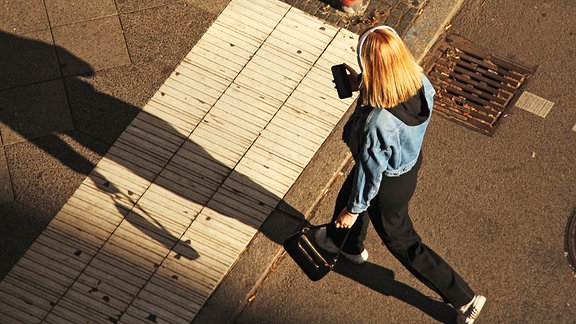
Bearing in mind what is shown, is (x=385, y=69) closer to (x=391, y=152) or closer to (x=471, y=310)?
(x=391, y=152)

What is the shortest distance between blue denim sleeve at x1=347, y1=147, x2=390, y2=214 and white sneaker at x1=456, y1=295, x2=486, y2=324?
50.1 inches

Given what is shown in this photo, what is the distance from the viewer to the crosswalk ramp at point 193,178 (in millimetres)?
5688

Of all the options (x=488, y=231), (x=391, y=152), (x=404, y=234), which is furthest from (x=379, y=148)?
(x=488, y=231)

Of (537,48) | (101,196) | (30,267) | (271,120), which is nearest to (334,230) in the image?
(271,120)

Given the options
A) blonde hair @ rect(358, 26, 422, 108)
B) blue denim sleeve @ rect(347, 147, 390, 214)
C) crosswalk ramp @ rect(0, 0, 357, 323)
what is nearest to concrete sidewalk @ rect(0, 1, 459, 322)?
crosswalk ramp @ rect(0, 0, 357, 323)

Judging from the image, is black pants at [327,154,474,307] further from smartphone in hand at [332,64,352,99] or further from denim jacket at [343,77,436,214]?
smartphone in hand at [332,64,352,99]

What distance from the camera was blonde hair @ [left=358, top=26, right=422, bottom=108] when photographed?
4.13 meters

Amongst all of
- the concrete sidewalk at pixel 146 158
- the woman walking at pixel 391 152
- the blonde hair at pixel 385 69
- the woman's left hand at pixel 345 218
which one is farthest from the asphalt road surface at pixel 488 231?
the blonde hair at pixel 385 69

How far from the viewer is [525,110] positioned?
6559 mm

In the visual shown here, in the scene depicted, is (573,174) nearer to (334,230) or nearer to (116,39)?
(334,230)

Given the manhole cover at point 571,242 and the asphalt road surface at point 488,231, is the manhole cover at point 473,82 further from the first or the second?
the manhole cover at point 571,242

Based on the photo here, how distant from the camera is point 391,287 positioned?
577cm

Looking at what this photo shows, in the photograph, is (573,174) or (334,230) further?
(573,174)

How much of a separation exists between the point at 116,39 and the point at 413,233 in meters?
3.31
